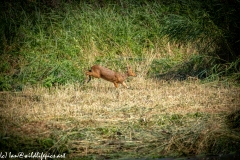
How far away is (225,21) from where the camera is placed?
32.8ft

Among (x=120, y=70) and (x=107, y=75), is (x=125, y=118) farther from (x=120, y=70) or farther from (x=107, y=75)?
(x=120, y=70)

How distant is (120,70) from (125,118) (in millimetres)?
3896

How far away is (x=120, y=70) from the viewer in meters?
10.9

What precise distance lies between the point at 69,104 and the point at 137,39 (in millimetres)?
4757

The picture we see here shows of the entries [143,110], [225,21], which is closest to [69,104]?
[143,110]

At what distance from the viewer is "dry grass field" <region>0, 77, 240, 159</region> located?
5816 millimetres

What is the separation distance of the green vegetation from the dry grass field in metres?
0.02

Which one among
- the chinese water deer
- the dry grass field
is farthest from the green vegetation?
the chinese water deer

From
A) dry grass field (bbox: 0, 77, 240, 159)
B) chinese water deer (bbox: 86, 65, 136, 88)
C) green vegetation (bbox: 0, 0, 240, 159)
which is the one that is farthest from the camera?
chinese water deer (bbox: 86, 65, 136, 88)

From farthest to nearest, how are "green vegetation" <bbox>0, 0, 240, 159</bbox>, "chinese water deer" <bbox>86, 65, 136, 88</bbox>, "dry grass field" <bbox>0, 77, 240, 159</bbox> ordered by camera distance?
"chinese water deer" <bbox>86, 65, 136, 88</bbox> → "green vegetation" <bbox>0, 0, 240, 159</bbox> → "dry grass field" <bbox>0, 77, 240, 159</bbox>

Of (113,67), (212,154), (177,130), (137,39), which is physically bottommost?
(212,154)

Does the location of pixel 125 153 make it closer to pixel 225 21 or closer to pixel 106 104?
pixel 106 104

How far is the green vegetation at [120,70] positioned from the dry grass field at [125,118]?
0.02 metres

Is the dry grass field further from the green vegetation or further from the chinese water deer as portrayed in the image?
the chinese water deer
